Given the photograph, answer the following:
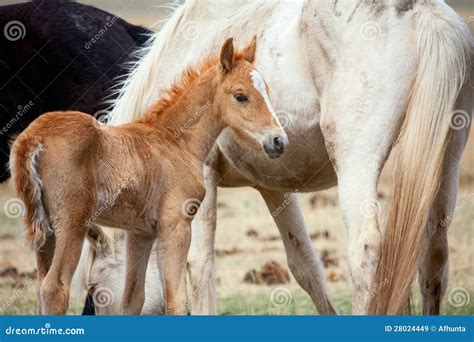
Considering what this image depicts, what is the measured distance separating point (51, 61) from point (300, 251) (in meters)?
2.50

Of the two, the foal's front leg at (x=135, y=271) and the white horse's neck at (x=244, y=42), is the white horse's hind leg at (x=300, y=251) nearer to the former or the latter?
the white horse's neck at (x=244, y=42)

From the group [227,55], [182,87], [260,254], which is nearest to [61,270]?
[182,87]

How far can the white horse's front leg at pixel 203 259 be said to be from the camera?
704 cm

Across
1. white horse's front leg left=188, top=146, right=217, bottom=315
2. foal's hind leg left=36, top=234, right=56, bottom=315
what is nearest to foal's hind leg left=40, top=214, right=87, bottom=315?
foal's hind leg left=36, top=234, right=56, bottom=315

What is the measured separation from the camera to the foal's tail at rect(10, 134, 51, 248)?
5281 millimetres

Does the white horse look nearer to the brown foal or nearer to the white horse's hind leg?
the brown foal

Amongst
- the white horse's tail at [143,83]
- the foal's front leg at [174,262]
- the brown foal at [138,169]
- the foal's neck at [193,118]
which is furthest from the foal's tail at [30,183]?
the white horse's tail at [143,83]

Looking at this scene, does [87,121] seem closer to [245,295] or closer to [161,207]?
[161,207]

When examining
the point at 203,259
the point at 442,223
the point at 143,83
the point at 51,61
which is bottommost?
the point at 203,259

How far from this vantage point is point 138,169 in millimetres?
5629

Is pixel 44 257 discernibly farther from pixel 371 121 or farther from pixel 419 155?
pixel 419 155

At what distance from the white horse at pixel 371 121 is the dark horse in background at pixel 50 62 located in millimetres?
1871

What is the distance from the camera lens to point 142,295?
605 centimetres

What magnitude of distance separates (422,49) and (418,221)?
0.94m
